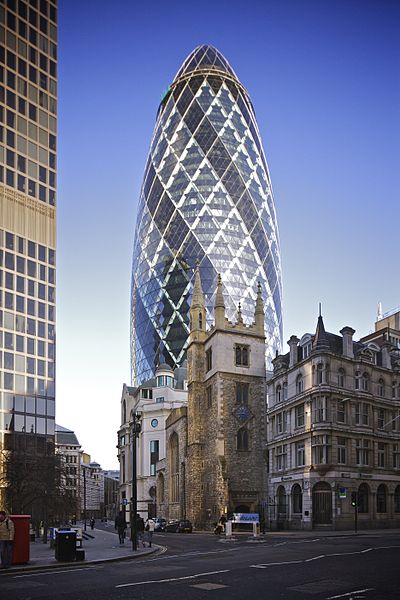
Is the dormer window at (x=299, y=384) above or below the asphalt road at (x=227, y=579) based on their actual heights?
above

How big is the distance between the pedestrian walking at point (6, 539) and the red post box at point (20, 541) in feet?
3.45

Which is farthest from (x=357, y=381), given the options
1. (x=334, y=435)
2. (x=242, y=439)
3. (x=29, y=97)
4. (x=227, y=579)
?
(x=29, y=97)

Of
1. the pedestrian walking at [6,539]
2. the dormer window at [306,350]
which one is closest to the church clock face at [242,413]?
the dormer window at [306,350]

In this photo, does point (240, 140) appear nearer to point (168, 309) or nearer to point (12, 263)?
point (168, 309)

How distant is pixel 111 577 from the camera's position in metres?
19.5

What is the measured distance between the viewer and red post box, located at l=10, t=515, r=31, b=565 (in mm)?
23250

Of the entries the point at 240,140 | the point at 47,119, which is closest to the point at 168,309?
the point at 240,140

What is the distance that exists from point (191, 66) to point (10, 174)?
91.7 m

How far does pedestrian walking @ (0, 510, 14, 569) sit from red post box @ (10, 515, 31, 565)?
3.45 ft

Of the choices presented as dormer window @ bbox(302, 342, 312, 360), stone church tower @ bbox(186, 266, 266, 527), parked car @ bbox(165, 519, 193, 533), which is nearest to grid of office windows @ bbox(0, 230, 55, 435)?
stone church tower @ bbox(186, 266, 266, 527)

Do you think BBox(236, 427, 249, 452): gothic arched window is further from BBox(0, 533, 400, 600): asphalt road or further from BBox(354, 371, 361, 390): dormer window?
BBox(0, 533, 400, 600): asphalt road

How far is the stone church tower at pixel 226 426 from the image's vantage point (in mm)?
69625

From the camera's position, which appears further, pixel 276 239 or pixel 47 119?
pixel 276 239

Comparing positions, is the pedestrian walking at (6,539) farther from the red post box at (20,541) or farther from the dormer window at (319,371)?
the dormer window at (319,371)
